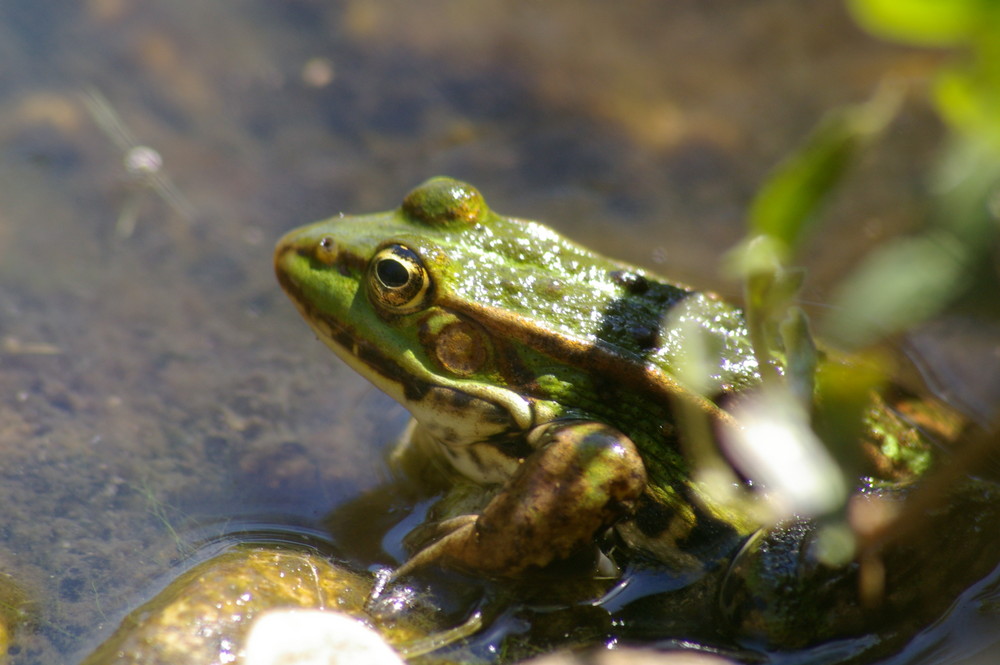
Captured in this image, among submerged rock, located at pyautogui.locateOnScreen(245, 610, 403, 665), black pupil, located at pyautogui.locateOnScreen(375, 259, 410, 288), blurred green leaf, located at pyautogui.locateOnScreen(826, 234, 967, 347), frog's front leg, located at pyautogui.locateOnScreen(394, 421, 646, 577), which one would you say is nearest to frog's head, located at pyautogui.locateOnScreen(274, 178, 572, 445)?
black pupil, located at pyautogui.locateOnScreen(375, 259, 410, 288)

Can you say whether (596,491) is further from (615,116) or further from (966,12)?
(615,116)

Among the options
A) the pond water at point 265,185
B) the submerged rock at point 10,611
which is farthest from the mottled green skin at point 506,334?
the submerged rock at point 10,611

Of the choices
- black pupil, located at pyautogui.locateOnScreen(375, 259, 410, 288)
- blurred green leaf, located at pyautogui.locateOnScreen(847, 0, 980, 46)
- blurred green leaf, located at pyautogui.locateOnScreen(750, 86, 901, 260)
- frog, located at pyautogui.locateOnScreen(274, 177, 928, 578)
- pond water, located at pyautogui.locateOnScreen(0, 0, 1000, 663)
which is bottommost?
blurred green leaf, located at pyautogui.locateOnScreen(847, 0, 980, 46)

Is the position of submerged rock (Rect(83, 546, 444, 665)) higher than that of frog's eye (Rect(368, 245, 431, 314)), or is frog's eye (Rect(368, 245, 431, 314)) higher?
frog's eye (Rect(368, 245, 431, 314))

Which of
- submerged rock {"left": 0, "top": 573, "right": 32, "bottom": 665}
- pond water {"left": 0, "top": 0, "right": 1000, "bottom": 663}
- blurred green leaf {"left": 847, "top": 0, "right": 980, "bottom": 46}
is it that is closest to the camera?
blurred green leaf {"left": 847, "top": 0, "right": 980, "bottom": 46}

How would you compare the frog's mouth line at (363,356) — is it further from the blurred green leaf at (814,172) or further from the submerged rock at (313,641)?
the blurred green leaf at (814,172)

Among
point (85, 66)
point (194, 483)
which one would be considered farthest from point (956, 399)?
point (85, 66)

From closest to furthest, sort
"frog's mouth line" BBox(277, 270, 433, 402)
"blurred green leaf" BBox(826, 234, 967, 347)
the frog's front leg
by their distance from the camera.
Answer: "blurred green leaf" BBox(826, 234, 967, 347), the frog's front leg, "frog's mouth line" BBox(277, 270, 433, 402)

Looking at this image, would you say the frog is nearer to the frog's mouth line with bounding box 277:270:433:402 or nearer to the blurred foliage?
the frog's mouth line with bounding box 277:270:433:402
